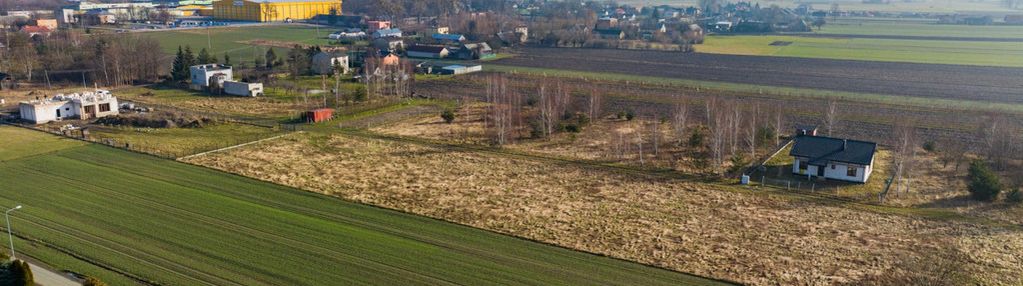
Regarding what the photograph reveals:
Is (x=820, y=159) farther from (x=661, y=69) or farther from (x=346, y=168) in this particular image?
(x=661, y=69)

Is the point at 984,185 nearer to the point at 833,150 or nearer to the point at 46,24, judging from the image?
the point at 833,150

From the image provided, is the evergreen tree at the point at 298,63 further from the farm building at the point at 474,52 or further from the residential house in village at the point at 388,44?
the farm building at the point at 474,52

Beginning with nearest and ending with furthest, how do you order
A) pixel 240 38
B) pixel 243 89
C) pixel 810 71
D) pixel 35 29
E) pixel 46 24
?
pixel 243 89, pixel 810 71, pixel 35 29, pixel 240 38, pixel 46 24

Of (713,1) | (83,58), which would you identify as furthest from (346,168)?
(713,1)

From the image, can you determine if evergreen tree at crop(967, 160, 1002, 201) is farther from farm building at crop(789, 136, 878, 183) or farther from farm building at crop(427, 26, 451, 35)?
farm building at crop(427, 26, 451, 35)

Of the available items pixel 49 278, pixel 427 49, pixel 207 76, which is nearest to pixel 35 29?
pixel 207 76
